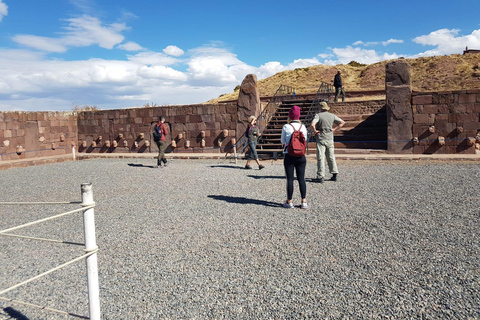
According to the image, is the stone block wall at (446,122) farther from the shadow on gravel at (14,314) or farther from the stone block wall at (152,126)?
the shadow on gravel at (14,314)

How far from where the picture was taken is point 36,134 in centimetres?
1783

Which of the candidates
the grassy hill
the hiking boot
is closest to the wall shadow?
the hiking boot

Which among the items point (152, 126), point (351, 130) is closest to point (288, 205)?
point (351, 130)

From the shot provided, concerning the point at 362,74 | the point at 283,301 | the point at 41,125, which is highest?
the point at 362,74

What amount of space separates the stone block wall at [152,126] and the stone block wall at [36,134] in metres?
0.73

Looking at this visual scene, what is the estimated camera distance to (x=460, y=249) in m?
4.50

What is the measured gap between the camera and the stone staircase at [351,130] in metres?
14.8

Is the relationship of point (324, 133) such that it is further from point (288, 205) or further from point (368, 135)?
point (368, 135)

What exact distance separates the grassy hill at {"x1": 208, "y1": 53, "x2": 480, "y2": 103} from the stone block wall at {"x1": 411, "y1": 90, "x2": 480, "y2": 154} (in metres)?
16.3

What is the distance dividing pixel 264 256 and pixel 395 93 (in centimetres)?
1175

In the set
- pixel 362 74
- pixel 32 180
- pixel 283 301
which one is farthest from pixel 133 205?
pixel 362 74

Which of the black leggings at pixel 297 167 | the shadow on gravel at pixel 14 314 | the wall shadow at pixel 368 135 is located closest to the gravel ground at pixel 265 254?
the shadow on gravel at pixel 14 314

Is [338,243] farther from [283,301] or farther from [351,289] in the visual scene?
[283,301]

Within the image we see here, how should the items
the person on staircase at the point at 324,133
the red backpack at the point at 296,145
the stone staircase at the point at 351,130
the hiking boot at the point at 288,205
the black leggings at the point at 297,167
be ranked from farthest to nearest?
the stone staircase at the point at 351,130, the person on staircase at the point at 324,133, the hiking boot at the point at 288,205, the black leggings at the point at 297,167, the red backpack at the point at 296,145
